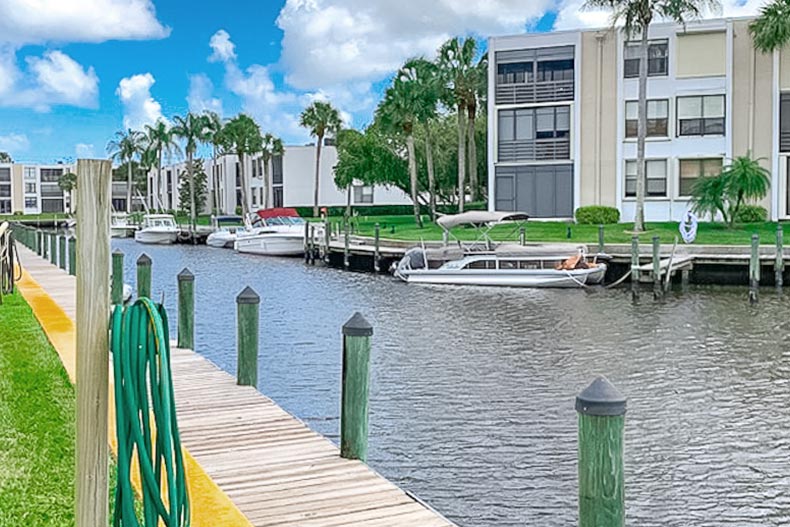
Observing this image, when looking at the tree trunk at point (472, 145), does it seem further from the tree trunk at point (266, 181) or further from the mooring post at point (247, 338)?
the mooring post at point (247, 338)

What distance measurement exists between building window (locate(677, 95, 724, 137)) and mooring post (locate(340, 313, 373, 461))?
38727mm

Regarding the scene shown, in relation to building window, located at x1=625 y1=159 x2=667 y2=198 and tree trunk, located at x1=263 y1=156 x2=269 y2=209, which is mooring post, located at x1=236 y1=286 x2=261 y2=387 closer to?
building window, located at x1=625 y1=159 x2=667 y2=198

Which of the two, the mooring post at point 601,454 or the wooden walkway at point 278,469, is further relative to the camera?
the wooden walkway at point 278,469

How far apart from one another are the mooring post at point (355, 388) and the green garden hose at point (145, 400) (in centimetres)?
350

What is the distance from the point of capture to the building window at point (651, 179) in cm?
4416

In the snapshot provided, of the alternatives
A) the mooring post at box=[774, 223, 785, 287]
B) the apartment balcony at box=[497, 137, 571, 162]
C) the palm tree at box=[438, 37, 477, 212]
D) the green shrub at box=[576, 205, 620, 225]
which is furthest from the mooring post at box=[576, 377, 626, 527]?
the palm tree at box=[438, 37, 477, 212]

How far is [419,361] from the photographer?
17469 mm

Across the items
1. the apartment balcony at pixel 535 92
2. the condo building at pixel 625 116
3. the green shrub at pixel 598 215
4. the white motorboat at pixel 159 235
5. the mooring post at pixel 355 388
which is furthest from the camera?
the white motorboat at pixel 159 235

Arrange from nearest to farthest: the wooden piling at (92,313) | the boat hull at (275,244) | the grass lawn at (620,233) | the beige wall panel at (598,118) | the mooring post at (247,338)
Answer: the wooden piling at (92,313) < the mooring post at (247,338) < the grass lawn at (620,233) < the beige wall panel at (598,118) < the boat hull at (275,244)

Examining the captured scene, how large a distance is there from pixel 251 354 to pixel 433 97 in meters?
43.4

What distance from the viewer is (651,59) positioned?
44.0 meters

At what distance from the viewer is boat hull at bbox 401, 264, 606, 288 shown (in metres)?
30.4

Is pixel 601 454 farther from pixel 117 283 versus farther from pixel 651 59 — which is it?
pixel 651 59

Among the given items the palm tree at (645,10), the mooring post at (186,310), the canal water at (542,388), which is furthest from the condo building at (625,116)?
the mooring post at (186,310)
